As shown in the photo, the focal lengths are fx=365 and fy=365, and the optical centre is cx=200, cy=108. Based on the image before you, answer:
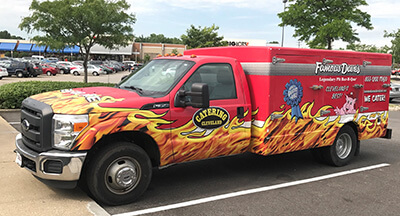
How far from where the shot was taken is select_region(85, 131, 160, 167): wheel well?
4562mm

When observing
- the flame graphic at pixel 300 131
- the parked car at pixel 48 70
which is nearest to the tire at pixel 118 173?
the flame graphic at pixel 300 131

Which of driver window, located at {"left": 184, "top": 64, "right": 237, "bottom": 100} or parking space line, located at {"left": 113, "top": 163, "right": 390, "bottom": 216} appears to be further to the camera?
driver window, located at {"left": 184, "top": 64, "right": 237, "bottom": 100}

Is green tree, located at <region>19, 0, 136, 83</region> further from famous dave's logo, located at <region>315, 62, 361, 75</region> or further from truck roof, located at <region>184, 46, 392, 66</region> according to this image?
famous dave's logo, located at <region>315, 62, 361, 75</region>

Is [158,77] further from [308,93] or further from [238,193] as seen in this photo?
[308,93]

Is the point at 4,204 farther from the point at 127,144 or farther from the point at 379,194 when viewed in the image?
the point at 379,194

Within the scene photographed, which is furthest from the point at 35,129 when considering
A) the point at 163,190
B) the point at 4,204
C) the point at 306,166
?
the point at 306,166

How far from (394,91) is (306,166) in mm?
18610

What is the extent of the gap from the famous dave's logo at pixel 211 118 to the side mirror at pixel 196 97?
0.87 feet

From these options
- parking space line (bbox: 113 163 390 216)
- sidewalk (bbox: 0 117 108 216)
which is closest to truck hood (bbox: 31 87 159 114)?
sidewalk (bbox: 0 117 108 216)

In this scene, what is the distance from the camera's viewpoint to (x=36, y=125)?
4.41 metres

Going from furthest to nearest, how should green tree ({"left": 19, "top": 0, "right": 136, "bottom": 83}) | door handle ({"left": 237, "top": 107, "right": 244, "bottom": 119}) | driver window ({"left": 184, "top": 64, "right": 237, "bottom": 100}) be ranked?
green tree ({"left": 19, "top": 0, "right": 136, "bottom": 83}) < door handle ({"left": 237, "top": 107, "right": 244, "bottom": 119}) < driver window ({"left": 184, "top": 64, "right": 237, "bottom": 100})

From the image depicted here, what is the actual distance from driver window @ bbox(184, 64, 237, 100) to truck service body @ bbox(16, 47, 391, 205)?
0.05 feet

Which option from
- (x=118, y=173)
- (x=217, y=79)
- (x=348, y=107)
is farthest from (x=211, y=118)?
(x=348, y=107)

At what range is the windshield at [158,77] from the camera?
5000mm
